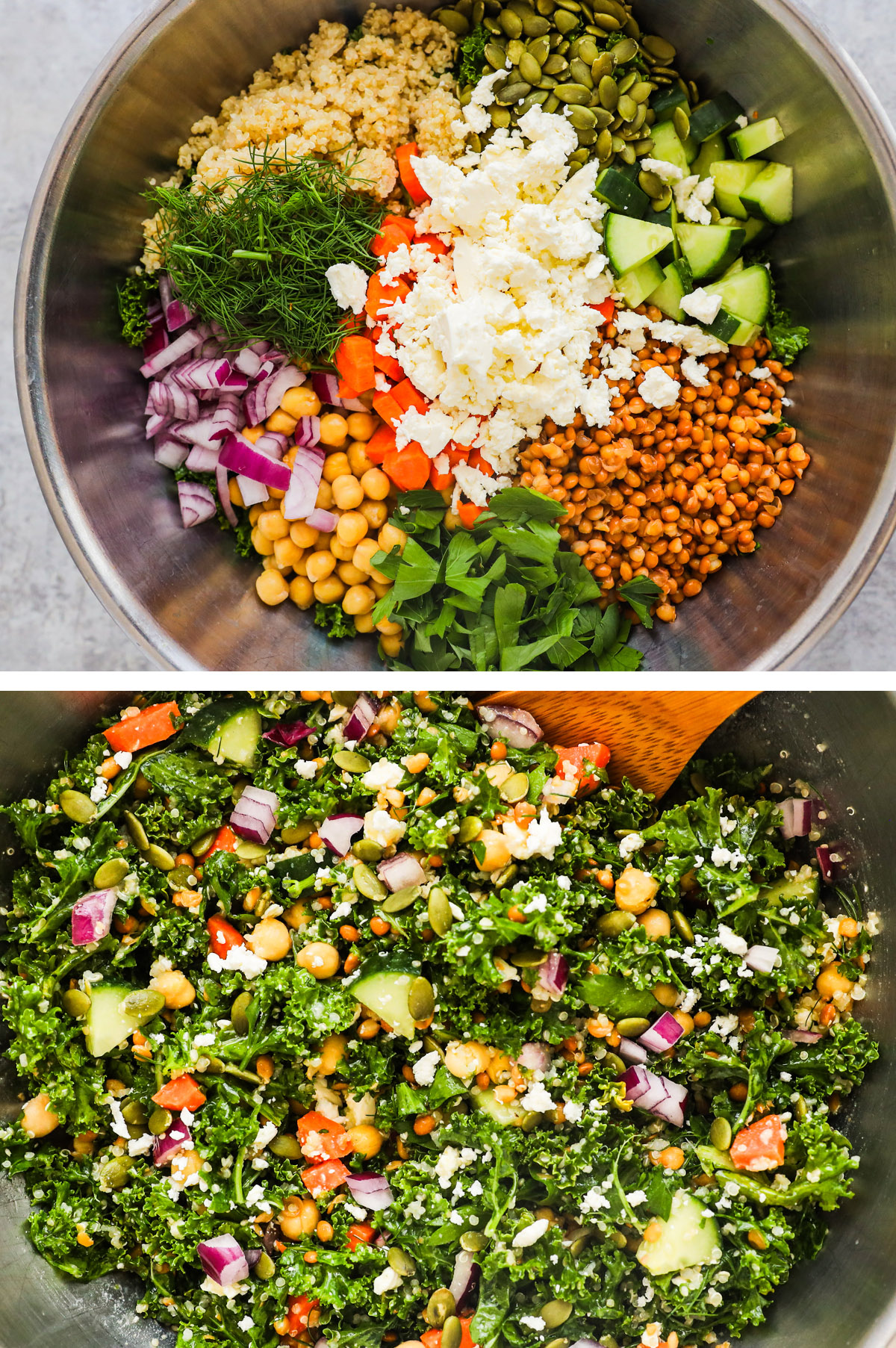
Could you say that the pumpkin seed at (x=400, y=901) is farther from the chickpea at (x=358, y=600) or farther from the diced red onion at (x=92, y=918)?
the chickpea at (x=358, y=600)

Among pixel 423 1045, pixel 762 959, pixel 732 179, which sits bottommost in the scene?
pixel 423 1045

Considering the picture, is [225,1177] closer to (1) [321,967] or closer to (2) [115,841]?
(1) [321,967]

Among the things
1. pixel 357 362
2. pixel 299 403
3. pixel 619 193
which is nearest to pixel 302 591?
pixel 299 403

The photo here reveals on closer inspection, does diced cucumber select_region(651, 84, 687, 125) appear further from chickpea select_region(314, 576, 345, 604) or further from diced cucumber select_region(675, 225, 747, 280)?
chickpea select_region(314, 576, 345, 604)

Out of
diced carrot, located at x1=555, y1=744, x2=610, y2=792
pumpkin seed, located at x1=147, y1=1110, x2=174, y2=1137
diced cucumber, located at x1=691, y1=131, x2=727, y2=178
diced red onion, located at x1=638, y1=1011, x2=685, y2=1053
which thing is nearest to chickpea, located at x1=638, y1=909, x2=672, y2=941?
diced red onion, located at x1=638, y1=1011, x2=685, y2=1053

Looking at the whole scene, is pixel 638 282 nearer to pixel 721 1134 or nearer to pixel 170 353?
pixel 170 353

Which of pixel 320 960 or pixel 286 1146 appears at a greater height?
pixel 320 960
